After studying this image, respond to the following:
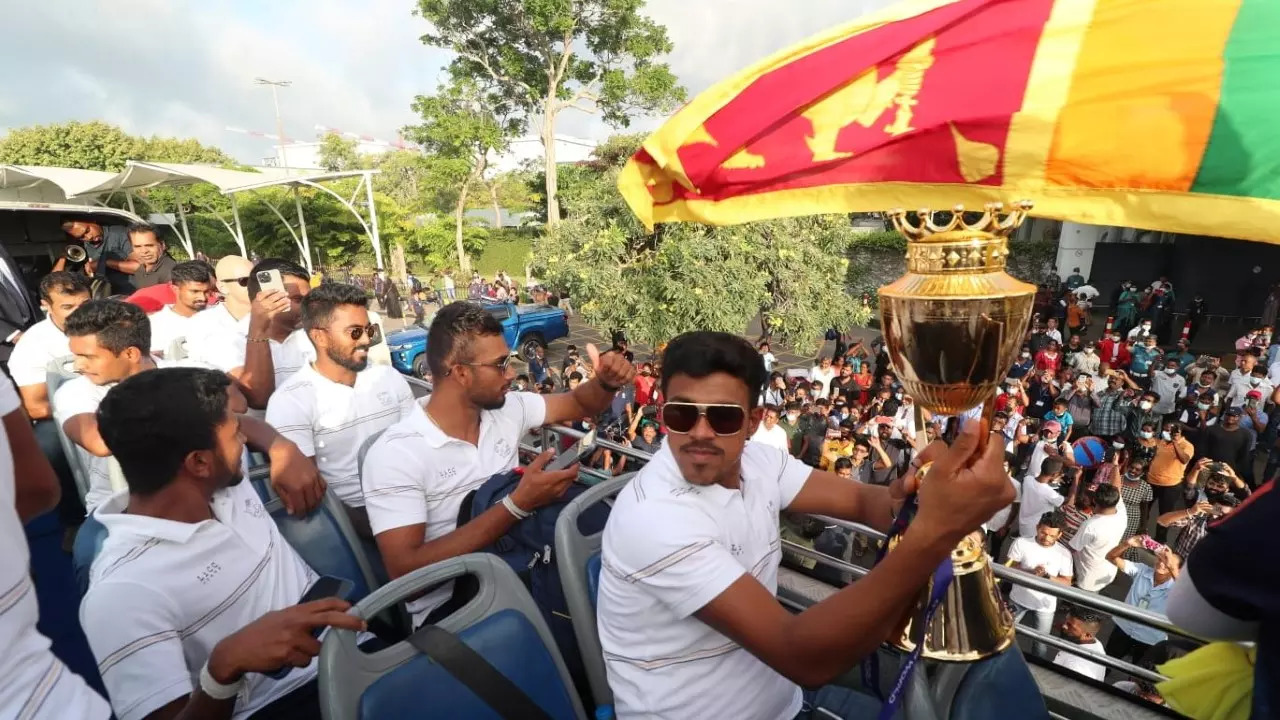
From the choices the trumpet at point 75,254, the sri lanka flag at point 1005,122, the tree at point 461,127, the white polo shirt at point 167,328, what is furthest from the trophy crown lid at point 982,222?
the tree at point 461,127

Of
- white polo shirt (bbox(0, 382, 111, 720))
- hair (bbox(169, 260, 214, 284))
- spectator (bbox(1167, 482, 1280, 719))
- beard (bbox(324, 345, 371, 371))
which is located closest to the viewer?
spectator (bbox(1167, 482, 1280, 719))

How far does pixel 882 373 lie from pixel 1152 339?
15.2 feet

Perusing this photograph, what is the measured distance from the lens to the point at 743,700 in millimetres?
1584

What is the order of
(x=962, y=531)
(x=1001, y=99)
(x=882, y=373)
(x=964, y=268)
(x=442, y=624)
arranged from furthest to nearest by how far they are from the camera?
(x=882, y=373)
(x=1001, y=99)
(x=442, y=624)
(x=964, y=268)
(x=962, y=531)

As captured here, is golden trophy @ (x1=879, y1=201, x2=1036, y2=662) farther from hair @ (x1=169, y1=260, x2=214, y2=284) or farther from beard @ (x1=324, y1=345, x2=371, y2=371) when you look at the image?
hair @ (x1=169, y1=260, x2=214, y2=284)

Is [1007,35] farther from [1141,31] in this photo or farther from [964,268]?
[964,268]

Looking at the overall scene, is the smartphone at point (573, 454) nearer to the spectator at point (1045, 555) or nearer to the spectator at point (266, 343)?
the spectator at point (266, 343)

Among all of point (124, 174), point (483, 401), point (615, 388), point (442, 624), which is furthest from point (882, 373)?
point (124, 174)

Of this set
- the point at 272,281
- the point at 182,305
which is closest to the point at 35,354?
the point at 182,305

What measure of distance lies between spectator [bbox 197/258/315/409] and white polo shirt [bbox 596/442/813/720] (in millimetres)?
2514

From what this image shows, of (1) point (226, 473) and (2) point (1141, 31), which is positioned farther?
(2) point (1141, 31)

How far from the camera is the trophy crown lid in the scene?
1.52m

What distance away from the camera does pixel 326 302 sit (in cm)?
321

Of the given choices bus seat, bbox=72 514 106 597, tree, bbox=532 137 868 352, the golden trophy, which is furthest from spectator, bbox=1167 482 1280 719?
tree, bbox=532 137 868 352
